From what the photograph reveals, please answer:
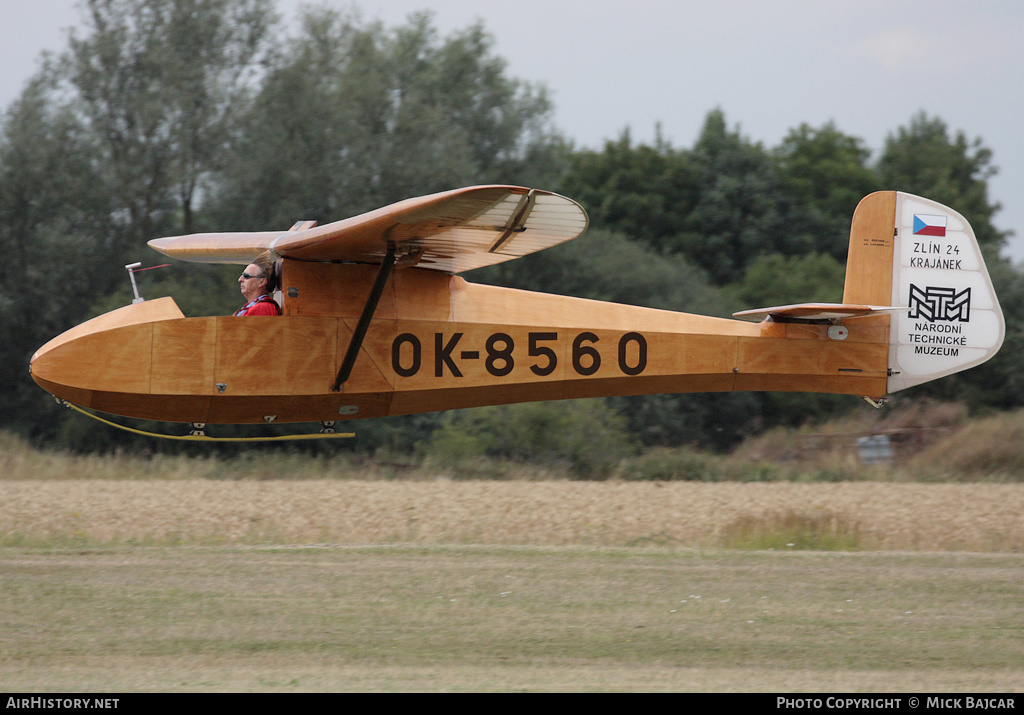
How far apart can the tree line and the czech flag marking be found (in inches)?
633

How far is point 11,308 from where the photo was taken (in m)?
26.5


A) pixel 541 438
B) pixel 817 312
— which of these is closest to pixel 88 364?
pixel 817 312

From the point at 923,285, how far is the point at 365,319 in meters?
5.63

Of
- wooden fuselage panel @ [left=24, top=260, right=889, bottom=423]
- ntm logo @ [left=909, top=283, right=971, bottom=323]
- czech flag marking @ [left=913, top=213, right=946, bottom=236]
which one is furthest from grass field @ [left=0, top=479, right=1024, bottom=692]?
czech flag marking @ [left=913, top=213, right=946, bottom=236]

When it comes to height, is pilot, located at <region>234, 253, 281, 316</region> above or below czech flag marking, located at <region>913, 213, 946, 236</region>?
below

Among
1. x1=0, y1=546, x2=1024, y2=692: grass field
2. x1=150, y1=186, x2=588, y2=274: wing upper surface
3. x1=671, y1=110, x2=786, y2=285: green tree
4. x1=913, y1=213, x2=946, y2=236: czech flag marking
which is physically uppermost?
x1=671, y1=110, x2=786, y2=285: green tree

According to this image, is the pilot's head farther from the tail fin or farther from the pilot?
Answer: the tail fin

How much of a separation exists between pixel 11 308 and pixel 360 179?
10008 millimetres

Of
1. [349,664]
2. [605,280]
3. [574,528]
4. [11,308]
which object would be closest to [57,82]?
[11,308]

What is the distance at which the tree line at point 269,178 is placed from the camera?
26.5 m

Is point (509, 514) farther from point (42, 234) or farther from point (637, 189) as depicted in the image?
point (637, 189)

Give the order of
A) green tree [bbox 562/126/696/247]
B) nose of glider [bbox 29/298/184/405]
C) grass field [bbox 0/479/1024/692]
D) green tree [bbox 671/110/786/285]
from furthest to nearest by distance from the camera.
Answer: green tree [bbox 562/126/696/247] < green tree [bbox 671/110/786/285] < nose of glider [bbox 29/298/184/405] < grass field [bbox 0/479/1024/692]

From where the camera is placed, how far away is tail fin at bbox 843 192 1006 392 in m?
9.70

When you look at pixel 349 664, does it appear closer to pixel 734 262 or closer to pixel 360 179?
pixel 360 179
